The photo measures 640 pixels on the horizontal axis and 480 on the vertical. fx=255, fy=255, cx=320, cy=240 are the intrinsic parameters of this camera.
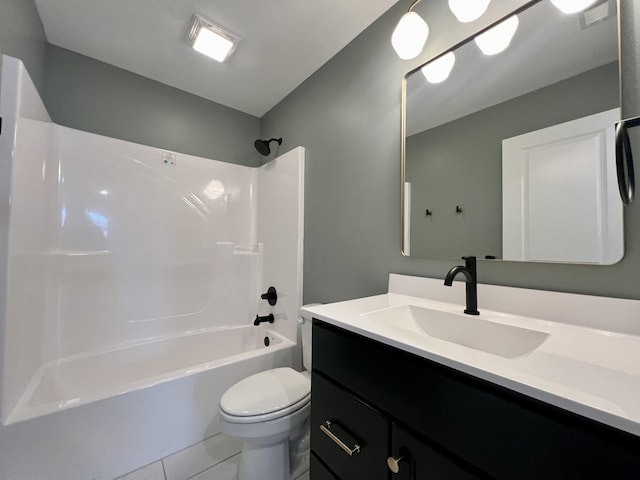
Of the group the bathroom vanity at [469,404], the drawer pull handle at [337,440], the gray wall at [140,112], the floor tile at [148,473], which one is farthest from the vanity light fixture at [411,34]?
the floor tile at [148,473]

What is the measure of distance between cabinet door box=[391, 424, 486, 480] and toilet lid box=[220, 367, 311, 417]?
0.65 metres

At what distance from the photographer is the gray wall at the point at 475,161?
806mm

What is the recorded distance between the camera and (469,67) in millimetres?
1081

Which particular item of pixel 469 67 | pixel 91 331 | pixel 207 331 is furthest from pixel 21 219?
pixel 469 67

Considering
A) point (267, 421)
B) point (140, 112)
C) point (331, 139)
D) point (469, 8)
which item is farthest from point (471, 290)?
point (140, 112)

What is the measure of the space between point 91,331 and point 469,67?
2662 mm

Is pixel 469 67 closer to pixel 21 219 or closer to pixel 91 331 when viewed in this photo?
pixel 21 219

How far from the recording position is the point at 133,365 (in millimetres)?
1836

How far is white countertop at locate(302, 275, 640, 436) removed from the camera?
0.39m

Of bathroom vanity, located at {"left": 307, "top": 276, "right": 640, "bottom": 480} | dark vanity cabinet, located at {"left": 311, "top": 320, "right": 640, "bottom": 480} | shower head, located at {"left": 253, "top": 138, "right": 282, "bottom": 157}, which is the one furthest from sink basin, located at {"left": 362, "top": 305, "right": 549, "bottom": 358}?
shower head, located at {"left": 253, "top": 138, "right": 282, "bottom": 157}

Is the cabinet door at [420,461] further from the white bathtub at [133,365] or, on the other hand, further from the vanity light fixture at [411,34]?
the vanity light fixture at [411,34]

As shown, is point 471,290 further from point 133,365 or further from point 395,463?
point 133,365

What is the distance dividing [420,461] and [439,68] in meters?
1.44

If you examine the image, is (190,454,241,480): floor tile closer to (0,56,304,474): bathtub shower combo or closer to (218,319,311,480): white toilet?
(218,319,311,480): white toilet
